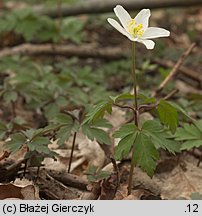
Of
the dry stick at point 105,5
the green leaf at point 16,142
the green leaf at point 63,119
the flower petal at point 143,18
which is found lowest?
the dry stick at point 105,5

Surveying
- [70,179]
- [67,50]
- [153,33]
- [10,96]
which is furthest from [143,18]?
[67,50]

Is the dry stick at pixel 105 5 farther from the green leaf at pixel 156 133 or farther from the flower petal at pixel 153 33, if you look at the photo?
the green leaf at pixel 156 133

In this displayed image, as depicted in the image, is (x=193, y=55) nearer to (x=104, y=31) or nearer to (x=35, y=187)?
(x=104, y=31)

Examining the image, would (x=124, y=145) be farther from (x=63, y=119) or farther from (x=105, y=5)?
(x=105, y=5)

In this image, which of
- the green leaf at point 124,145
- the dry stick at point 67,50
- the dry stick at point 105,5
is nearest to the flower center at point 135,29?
the green leaf at point 124,145

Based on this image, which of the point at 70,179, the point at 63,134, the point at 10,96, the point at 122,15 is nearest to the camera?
the point at 122,15

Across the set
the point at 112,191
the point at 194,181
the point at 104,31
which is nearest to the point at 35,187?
the point at 112,191
